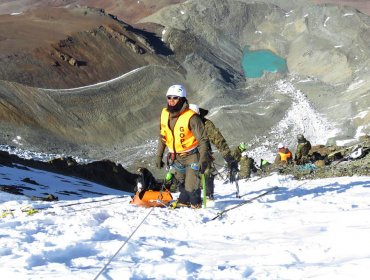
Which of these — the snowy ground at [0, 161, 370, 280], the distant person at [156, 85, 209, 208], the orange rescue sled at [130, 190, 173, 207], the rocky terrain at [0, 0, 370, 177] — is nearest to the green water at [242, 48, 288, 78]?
the rocky terrain at [0, 0, 370, 177]

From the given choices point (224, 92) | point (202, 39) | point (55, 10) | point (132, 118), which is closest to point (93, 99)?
point (132, 118)

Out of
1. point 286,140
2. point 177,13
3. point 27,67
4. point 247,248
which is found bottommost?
point 247,248

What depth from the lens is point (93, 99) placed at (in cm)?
5097

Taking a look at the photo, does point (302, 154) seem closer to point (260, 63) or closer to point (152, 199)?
point (152, 199)

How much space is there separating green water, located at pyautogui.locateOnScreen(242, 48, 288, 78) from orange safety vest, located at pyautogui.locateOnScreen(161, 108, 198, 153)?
6153 cm

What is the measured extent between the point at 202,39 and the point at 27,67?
105 ft

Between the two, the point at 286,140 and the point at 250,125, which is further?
the point at 250,125

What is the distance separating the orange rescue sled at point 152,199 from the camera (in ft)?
32.2

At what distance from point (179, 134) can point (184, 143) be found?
0.67 feet

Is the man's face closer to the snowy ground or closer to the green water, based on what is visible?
the snowy ground

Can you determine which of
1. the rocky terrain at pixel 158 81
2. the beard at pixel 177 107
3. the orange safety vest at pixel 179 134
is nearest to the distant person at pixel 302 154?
the orange safety vest at pixel 179 134

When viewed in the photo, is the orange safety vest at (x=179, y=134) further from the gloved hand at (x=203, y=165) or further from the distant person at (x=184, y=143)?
the gloved hand at (x=203, y=165)

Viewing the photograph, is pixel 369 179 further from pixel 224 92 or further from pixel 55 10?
pixel 55 10

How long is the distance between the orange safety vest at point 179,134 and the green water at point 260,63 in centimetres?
6153
